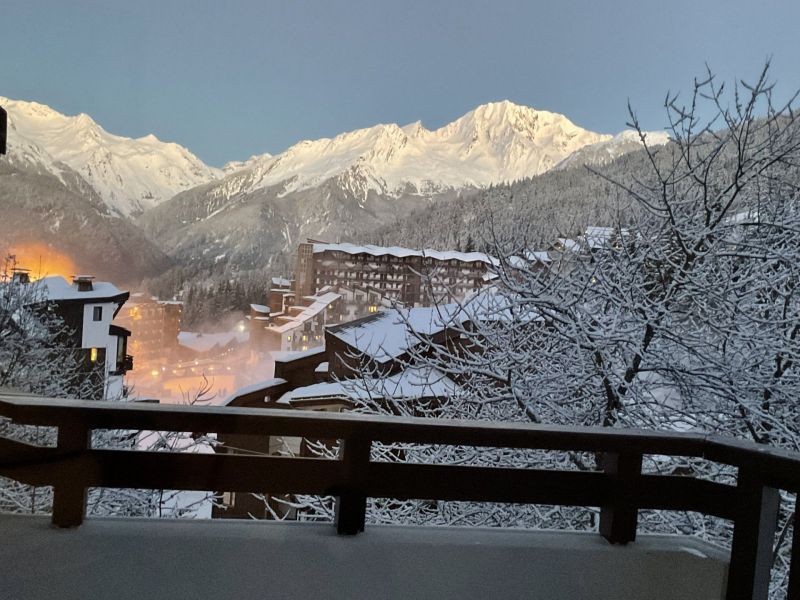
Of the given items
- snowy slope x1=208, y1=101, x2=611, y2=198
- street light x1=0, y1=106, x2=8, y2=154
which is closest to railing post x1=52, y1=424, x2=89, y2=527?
street light x1=0, y1=106, x2=8, y2=154

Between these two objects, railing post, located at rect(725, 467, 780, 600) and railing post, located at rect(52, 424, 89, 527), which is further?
railing post, located at rect(52, 424, 89, 527)

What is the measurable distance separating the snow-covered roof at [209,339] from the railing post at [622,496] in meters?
35.5

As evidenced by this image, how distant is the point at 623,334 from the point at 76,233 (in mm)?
32248

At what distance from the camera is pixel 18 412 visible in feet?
5.38

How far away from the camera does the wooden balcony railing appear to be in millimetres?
1670

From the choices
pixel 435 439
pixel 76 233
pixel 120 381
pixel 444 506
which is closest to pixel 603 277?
pixel 444 506

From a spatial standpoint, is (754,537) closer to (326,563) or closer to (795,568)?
(795,568)

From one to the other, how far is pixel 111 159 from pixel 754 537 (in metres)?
61.8

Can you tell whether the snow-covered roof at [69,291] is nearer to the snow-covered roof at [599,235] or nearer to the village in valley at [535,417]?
the village in valley at [535,417]

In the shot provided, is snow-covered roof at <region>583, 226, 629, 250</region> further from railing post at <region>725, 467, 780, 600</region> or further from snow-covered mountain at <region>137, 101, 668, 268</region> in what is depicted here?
snow-covered mountain at <region>137, 101, 668, 268</region>

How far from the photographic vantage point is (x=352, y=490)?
1756 millimetres

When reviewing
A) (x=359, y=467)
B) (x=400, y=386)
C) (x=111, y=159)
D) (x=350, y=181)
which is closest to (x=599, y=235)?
(x=400, y=386)

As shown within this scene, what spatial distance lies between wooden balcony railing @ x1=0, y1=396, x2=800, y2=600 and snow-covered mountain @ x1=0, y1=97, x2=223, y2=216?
39614mm

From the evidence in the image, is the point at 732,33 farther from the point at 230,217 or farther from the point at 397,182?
the point at 397,182
